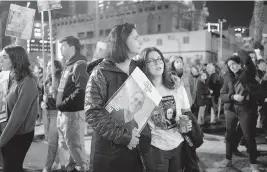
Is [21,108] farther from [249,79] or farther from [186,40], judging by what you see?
[186,40]

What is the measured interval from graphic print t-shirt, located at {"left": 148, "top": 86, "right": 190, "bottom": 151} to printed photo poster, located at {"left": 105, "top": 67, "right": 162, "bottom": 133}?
65 centimetres

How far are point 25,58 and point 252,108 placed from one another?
149 inches

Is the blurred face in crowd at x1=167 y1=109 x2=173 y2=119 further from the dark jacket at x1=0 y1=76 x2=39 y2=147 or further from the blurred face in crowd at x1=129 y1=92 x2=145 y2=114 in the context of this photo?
the dark jacket at x1=0 y1=76 x2=39 y2=147

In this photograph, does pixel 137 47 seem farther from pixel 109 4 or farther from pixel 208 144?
pixel 109 4

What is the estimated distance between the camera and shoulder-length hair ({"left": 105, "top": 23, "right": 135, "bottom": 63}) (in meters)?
2.87

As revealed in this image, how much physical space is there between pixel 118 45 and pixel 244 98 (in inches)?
130

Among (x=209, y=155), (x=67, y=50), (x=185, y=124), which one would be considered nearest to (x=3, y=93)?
(x=67, y=50)

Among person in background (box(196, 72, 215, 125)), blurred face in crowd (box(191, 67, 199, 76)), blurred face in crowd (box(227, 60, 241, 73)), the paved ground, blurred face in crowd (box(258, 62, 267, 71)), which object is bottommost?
the paved ground

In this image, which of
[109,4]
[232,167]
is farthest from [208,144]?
[109,4]

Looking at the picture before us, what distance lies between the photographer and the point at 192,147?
3463 millimetres

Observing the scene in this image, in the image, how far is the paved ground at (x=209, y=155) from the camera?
5.80m

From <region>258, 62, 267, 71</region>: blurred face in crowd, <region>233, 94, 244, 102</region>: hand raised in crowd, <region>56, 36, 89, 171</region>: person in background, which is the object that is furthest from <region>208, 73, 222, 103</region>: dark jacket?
<region>56, 36, 89, 171</region>: person in background

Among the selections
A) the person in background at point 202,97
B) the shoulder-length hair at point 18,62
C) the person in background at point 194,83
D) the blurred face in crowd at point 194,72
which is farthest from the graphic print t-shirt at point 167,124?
the blurred face in crowd at point 194,72

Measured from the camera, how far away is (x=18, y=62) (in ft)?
12.6
